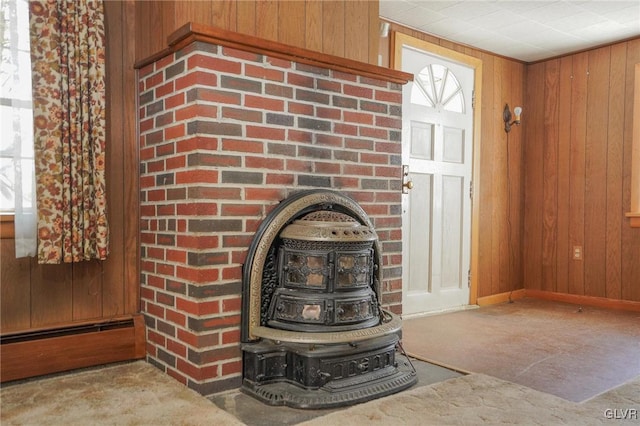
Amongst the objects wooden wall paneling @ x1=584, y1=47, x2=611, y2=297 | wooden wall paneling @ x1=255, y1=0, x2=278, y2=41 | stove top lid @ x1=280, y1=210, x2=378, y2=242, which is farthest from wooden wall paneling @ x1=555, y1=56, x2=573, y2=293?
wooden wall paneling @ x1=255, y1=0, x2=278, y2=41

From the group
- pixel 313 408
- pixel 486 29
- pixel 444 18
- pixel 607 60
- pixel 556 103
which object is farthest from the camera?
pixel 556 103

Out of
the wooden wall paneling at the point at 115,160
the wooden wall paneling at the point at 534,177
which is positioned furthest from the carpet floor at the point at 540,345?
the wooden wall paneling at the point at 115,160

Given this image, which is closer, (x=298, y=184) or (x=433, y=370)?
(x=298, y=184)

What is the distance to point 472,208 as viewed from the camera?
14.0 feet

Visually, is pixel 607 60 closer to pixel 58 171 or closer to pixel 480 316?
pixel 480 316

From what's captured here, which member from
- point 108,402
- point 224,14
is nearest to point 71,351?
point 108,402

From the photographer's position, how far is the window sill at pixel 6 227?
2156 millimetres

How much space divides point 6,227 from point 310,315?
133cm

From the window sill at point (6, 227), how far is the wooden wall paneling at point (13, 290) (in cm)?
2

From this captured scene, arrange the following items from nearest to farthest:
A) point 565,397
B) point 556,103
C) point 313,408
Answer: point 313,408, point 565,397, point 556,103

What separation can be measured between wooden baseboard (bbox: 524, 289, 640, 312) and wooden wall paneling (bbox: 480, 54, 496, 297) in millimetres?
515

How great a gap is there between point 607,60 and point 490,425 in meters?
3.60

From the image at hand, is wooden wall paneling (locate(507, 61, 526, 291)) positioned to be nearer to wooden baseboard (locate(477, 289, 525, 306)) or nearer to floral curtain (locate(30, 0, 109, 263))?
wooden baseboard (locate(477, 289, 525, 306))

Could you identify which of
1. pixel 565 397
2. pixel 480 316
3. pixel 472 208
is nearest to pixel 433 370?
pixel 565 397
